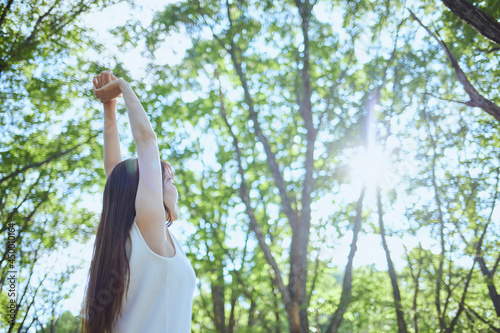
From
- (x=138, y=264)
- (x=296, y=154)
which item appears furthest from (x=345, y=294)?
(x=138, y=264)

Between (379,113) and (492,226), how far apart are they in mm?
3505

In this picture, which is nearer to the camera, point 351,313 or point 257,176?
point 351,313

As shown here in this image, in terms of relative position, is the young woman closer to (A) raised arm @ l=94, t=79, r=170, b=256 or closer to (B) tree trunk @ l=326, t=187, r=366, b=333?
(A) raised arm @ l=94, t=79, r=170, b=256

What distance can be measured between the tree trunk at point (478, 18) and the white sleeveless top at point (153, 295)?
2958 mm

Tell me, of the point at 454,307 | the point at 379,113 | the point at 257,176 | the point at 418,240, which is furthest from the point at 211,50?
the point at 454,307

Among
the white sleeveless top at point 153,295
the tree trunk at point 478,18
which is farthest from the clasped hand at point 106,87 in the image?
the tree trunk at point 478,18

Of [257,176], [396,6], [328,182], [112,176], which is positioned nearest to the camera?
[112,176]

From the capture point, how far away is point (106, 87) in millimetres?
2055

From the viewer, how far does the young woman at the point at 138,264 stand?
5.10 ft

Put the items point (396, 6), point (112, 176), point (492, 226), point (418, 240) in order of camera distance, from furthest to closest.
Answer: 1. point (418, 240)
2. point (492, 226)
3. point (396, 6)
4. point (112, 176)

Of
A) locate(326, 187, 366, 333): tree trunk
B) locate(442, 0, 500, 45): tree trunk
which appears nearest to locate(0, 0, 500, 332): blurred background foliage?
locate(326, 187, 366, 333): tree trunk

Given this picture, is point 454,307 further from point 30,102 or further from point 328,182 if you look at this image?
point 30,102

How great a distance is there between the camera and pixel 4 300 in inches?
343

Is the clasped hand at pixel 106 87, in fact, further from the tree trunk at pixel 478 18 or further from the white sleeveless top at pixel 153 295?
the tree trunk at pixel 478 18
